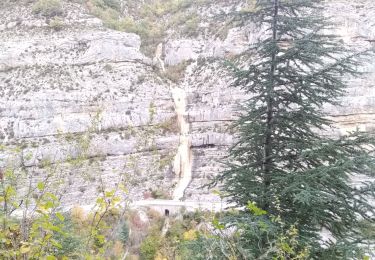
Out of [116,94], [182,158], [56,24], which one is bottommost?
[182,158]

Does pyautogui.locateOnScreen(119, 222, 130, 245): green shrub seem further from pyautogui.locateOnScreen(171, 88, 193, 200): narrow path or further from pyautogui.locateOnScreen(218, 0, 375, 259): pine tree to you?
pyautogui.locateOnScreen(218, 0, 375, 259): pine tree

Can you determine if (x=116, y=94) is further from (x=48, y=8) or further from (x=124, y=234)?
(x=124, y=234)

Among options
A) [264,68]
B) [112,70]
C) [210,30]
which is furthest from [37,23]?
[264,68]

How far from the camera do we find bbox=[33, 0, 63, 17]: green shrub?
37.9 m

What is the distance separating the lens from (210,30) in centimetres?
4009

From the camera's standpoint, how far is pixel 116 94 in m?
33.5

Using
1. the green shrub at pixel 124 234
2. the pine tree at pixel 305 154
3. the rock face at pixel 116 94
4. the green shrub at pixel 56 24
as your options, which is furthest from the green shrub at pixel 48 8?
the pine tree at pixel 305 154

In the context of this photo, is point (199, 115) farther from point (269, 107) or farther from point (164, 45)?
point (269, 107)

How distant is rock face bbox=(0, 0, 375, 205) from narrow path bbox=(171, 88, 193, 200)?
0.64ft

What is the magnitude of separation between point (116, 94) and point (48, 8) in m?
13.3

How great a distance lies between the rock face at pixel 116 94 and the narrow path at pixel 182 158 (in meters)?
0.20

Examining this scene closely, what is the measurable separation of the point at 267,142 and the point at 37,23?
3540 cm

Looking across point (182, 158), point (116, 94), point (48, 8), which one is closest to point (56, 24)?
point (48, 8)

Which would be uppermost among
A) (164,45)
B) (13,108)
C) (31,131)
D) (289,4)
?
(164,45)
